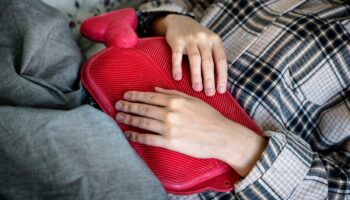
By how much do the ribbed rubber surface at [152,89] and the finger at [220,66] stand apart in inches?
0.7

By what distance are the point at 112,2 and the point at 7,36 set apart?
389 mm

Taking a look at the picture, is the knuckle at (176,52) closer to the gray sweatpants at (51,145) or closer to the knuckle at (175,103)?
the knuckle at (175,103)

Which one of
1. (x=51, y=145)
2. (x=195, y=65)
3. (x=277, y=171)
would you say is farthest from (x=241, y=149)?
(x=51, y=145)

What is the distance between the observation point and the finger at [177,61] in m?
0.65

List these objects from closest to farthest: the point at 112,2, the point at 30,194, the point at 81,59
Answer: the point at 30,194 → the point at 81,59 → the point at 112,2

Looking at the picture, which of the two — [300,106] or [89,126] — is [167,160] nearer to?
→ [89,126]

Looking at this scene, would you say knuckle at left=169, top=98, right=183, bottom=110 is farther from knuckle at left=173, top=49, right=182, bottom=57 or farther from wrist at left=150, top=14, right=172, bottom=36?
wrist at left=150, top=14, right=172, bottom=36

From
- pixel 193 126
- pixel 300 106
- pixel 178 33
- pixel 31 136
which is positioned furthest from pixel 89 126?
pixel 300 106

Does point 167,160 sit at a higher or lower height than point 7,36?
lower

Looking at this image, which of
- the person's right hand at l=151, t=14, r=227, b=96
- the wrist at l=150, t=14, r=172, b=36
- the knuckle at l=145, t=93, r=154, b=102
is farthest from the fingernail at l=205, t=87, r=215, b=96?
the wrist at l=150, t=14, r=172, b=36

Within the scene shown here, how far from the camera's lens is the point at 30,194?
1.57ft

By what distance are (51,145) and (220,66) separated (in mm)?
361

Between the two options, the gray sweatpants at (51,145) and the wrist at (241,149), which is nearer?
the gray sweatpants at (51,145)

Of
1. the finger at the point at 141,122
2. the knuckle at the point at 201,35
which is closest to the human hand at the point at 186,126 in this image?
the finger at the point at 141,122
